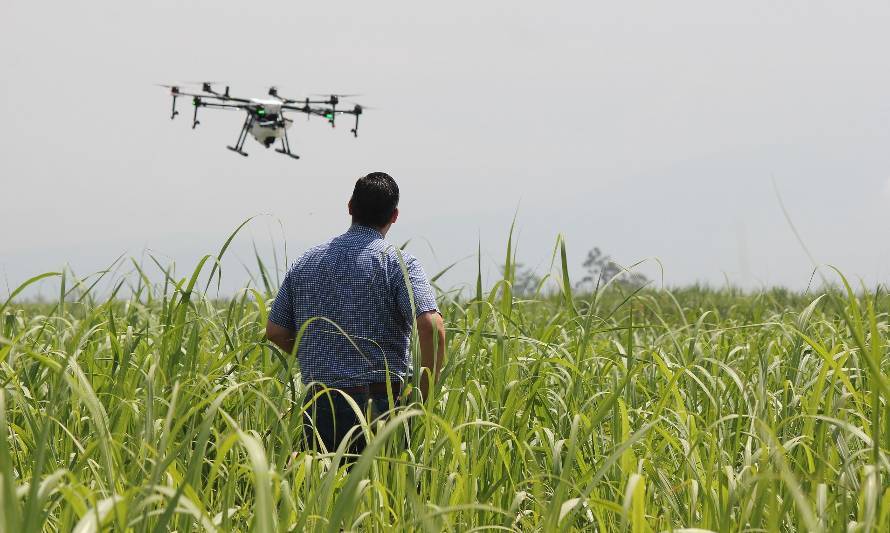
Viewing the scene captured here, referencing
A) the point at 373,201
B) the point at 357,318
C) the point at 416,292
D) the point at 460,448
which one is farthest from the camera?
the point at 373,201

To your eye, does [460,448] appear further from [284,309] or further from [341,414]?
[284,309]

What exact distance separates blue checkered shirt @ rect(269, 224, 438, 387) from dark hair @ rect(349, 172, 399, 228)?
79 mm

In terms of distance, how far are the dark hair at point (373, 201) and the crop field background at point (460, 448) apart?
0.56m

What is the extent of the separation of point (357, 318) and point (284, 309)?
0.38 meters

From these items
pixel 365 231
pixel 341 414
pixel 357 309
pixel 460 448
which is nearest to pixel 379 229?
pixel 365 231

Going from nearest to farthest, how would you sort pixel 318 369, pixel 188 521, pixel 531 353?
pixel 188 521 < pixel 318 369 < pixel 531 353

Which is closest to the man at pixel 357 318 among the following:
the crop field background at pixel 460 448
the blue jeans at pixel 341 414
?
the blue jeans at pixel 341 414

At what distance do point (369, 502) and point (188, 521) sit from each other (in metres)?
0.49

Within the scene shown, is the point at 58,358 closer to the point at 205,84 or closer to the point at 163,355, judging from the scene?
the point at 163,355

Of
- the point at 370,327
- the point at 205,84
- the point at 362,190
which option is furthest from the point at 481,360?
the point at 205,84

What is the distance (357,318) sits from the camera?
12.5ft

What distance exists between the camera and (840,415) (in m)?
3.20

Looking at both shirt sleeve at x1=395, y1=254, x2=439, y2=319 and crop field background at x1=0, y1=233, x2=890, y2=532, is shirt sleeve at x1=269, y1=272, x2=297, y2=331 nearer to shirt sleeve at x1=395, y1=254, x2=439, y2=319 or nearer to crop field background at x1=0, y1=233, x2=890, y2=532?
crop field background at x1=0, y1=233, x2=890, y2=532

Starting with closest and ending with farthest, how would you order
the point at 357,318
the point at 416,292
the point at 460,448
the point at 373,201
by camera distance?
1. the point at 460,448
2. the point at 416,292
3. the point at 357,318
4. the point at 373,201
